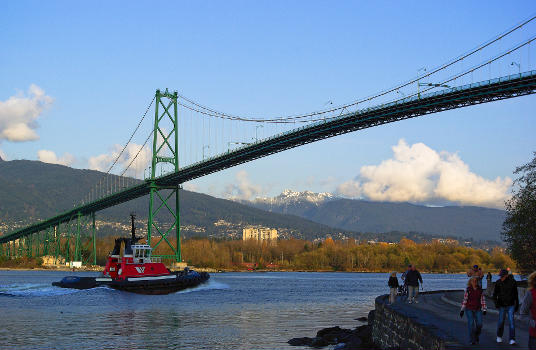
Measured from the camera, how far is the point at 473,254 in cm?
19538

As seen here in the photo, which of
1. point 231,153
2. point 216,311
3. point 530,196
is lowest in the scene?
point 216,311

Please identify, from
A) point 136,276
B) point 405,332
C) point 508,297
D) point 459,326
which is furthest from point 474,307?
point 136,276

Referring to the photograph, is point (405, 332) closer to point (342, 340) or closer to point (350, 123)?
point (342, 340)

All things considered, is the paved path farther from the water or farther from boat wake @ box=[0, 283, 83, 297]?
boat wake @ box=[0, 283, 83, 297]

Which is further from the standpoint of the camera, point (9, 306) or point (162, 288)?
point (162, 288)

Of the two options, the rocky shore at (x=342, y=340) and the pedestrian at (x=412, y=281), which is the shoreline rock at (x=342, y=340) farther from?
the pedestrian at (x=412, y=281)

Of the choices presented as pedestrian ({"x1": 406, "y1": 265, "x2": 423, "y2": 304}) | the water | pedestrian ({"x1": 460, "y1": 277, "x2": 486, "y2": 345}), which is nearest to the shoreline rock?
the water

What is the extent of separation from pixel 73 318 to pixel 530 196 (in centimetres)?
2438

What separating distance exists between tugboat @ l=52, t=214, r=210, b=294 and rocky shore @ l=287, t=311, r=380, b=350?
30603 millimetres

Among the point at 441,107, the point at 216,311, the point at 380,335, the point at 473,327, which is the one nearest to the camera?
the point at 473,327

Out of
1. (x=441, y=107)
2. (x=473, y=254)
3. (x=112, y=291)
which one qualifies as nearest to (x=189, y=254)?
(x=473, y=254)

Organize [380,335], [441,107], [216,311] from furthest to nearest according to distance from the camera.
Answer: [441,107] < [216,311] < [380,335]

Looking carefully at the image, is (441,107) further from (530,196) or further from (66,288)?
(66,288)

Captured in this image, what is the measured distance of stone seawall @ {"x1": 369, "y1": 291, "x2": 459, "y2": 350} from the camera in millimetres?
15250
